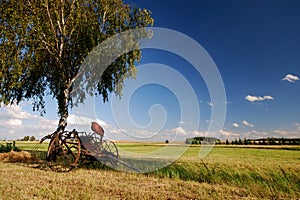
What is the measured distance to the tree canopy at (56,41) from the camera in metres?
18.3

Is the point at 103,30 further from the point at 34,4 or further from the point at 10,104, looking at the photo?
the point at 10,104

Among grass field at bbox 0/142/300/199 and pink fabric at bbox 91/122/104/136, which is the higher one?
pink fabric at bbox 91/122/104/136

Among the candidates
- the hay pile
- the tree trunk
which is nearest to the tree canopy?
the tree trunk

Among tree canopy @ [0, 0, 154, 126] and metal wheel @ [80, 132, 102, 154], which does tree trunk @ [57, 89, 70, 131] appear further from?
metal wheel @ [80, 132, 102, 154]

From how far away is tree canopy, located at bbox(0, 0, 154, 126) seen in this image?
18.3 meters

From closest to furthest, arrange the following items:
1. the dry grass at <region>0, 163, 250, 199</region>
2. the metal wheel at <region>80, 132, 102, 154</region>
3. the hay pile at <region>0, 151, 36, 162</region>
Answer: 1. the dry grass at <region>0, 163, 250, 199</region>
2. the metal wheel at <region>80, 132, 102, 154</region>
3. the hay pile at <region>0, 151, 36, 162</region>

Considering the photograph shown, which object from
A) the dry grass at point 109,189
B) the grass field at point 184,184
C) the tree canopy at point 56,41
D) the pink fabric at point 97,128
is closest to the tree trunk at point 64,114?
the tree canopy at point 56,41

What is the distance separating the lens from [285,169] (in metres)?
8.85

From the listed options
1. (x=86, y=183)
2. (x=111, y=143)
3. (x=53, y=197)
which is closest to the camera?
(x=53, y=197)

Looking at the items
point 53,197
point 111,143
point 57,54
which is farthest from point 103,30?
point 53,197

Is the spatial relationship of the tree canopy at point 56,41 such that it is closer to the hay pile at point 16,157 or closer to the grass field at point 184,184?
the hay pile at point 16,157

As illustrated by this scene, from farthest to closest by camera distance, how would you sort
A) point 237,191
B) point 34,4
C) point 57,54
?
point 57,54, point 34,4, point 237,191

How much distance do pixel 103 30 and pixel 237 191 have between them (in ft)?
54.7

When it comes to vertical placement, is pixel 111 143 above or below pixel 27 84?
below
